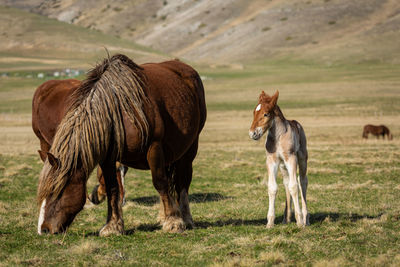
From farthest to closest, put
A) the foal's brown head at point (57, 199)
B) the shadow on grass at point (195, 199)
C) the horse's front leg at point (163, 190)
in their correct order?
the shadow on grass at point (195, 199) → the horse's front leg at point (163, 190) → the foal's brown head at point (57, 199)

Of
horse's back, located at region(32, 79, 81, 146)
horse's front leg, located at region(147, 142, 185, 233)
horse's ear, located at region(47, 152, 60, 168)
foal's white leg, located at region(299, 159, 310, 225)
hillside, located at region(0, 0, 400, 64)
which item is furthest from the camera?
hillside, located at region(0, 0, 400, 64)

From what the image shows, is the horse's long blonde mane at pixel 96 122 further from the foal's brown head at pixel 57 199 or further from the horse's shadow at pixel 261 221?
the horse's shadow at pixel 261 221

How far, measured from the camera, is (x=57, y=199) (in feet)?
22.1

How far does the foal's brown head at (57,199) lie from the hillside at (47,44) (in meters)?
87.0

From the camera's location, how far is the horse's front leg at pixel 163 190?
732 centimetres

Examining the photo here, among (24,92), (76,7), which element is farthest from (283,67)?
(76,7)

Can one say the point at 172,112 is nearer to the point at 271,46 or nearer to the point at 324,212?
the point at 324,212

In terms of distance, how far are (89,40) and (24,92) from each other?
58.8 metres

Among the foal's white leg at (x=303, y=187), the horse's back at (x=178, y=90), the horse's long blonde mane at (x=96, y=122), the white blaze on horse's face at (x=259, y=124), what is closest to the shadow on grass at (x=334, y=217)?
the foal's white leg at (x=303, y=187)

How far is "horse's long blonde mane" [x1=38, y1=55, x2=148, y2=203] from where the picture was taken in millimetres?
6660

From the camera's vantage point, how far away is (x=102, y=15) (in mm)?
175625

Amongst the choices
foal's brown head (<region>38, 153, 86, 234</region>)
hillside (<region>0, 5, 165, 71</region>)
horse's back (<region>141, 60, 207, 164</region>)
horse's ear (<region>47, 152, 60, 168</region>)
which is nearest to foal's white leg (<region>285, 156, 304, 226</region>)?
horse's back (<region>141, 60, 207, 164</region>)

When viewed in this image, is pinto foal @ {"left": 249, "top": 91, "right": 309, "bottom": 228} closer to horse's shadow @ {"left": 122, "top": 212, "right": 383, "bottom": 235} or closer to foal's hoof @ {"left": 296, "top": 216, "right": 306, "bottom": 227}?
foal's hoof @ {"left": 296, "top": 216, "right": 306, "bottom": 227}

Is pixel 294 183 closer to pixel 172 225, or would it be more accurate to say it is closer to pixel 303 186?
pixel 303 186
